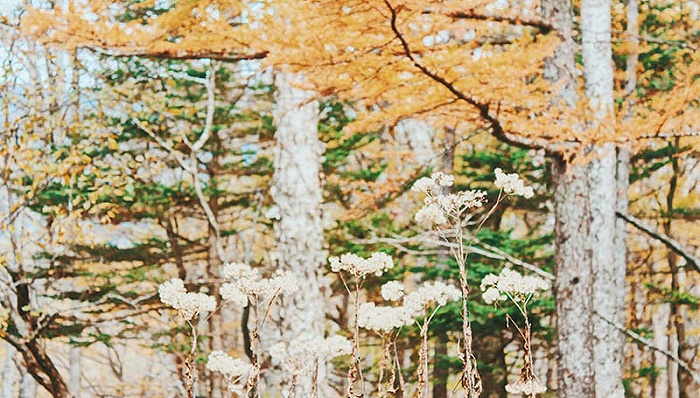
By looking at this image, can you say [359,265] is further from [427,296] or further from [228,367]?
[228,367]

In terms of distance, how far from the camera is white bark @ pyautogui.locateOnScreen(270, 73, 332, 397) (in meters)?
4.65

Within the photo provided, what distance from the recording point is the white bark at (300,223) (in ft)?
15.3

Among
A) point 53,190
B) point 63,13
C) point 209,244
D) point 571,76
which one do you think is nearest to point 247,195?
point 209,244

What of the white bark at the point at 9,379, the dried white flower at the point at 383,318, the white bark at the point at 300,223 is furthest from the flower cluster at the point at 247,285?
the white bark at the point at 9,379

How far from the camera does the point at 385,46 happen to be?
11.9 ft

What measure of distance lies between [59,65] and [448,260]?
17.2ft

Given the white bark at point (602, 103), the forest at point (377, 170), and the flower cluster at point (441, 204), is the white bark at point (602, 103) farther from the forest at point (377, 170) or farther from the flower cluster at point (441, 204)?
the flower cluster at point (441, 204)

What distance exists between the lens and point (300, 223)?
4773 millimetres

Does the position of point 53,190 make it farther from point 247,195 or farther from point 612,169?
point 612,169

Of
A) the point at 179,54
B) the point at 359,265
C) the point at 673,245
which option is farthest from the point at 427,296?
the point at 673,245

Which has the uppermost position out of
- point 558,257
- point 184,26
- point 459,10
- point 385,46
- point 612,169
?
point 184,26

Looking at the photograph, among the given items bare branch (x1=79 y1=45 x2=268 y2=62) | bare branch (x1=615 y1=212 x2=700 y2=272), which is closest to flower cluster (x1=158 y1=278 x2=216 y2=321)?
bare branch (x1=79 y1=45 x2=268 y2=62)

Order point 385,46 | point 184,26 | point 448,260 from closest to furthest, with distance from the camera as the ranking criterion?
point 385,46 < point 184,26 < point 448,260

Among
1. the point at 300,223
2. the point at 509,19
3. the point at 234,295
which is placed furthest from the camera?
the point at 300,223
